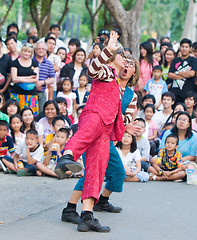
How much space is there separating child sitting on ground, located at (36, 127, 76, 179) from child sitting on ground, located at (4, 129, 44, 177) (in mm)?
130

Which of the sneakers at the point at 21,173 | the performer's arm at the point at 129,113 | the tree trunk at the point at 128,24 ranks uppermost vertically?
the tree trunk at the point at 128,24

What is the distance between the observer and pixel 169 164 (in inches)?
337

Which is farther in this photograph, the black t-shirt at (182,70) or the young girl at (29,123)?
the black t-shirt at (182,70)

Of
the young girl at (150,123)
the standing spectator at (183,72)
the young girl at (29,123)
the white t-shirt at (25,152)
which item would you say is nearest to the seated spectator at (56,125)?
the young girl at (29,123)

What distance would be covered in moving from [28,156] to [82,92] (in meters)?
2.94

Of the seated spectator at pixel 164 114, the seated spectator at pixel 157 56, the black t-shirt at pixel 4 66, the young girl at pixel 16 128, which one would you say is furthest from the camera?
the seated spectator at pixel 157 56

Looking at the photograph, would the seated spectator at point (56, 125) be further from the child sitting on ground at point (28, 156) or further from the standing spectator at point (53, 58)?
the standing spectator at point (53, 58)

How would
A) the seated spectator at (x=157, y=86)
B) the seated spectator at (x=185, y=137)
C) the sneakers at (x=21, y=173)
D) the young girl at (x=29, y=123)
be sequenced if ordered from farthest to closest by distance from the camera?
the seated spectator at (x=157, y=86) → the young girl at (x=29, y=123) → the seated spectator at (x=185, y=137) → the sneakers at (x=21, y=173)

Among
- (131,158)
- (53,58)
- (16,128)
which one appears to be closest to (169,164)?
(131,158)

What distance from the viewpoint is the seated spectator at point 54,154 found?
822 cm

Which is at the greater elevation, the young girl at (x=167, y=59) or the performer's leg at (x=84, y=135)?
the young girl at (x=167, y=59)

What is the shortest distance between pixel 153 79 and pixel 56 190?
5.05 meters

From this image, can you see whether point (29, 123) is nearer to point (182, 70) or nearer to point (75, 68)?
point (75, 68)

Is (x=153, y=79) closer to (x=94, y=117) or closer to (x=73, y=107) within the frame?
(x=73, y=107)
